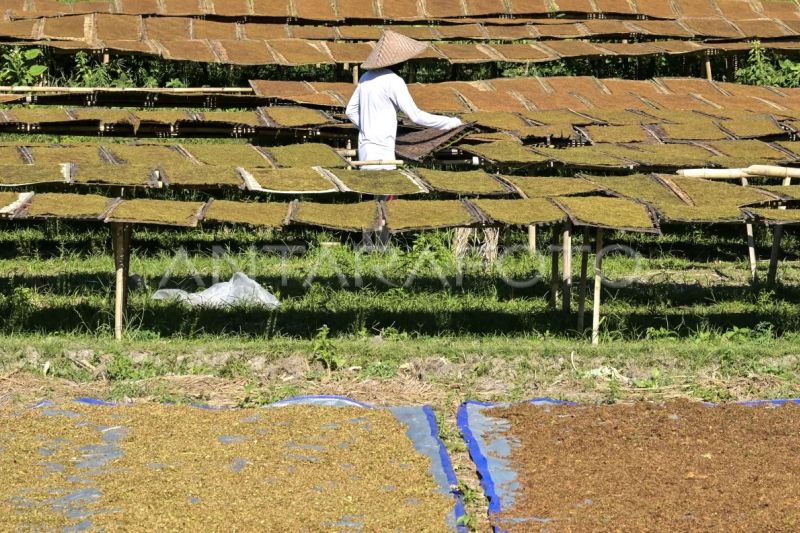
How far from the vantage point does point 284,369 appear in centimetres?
738

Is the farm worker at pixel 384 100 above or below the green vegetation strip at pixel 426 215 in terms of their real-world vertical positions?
above

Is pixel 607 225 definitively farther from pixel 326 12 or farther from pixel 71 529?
pixel 326 12

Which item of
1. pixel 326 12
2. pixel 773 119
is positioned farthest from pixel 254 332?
pixel 326 12

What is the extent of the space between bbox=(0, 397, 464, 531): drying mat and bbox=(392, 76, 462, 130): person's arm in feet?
12.1

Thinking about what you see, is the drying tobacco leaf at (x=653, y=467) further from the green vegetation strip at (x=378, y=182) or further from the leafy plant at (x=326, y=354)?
the green vegetation strip at (x=378, y=182)

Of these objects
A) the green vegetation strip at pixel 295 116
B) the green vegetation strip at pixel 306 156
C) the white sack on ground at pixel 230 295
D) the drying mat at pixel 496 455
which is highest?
the green vegetation strip at pixel 295 116

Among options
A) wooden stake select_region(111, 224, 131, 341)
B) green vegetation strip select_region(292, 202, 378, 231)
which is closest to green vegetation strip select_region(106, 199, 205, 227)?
wooden stake select_region(111, 224, 131, 341)

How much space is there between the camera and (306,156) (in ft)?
29.6

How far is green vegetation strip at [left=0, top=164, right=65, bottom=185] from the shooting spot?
7434mm

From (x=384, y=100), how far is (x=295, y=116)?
4.57 feet

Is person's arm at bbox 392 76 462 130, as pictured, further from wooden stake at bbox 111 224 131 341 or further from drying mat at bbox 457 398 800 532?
drying mat at bbox 457 398 800 532

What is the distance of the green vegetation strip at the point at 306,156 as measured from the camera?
8773mm

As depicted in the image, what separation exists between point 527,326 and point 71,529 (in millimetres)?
4388

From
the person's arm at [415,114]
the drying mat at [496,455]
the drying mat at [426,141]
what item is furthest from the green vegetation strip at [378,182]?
the drying mat at [496,455]
